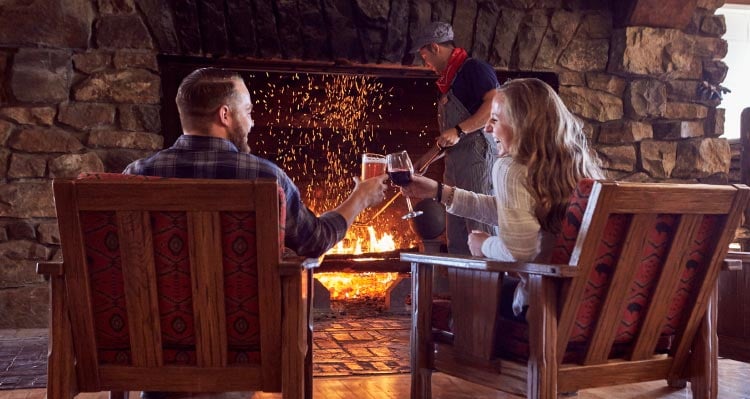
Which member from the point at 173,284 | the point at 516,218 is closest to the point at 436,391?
the point at 516,218

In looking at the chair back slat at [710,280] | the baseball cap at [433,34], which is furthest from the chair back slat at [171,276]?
the baseball cap at [433,34]

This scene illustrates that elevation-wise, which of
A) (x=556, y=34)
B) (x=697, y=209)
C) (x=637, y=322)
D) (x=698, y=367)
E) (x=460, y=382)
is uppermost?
(x=556, y=34)

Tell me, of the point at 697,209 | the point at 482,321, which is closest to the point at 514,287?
the point at 482,321

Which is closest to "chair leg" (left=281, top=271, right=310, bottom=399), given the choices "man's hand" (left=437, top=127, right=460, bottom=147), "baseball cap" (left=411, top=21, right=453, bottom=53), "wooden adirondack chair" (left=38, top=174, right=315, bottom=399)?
"wooden adirondack chair" (left=38, top=174, right=315, bottom=399)

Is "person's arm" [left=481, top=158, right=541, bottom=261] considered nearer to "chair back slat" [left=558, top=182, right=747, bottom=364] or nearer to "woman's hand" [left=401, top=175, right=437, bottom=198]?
"chair back slat" [left=558, top=182, right=747, bottom=364]

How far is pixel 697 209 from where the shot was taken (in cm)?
207

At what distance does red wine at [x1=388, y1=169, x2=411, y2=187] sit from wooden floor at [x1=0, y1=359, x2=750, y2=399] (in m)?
0.76

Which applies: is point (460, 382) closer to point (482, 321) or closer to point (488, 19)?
point (482, 321)

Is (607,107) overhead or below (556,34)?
below

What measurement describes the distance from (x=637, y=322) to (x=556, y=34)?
2867 millimetres

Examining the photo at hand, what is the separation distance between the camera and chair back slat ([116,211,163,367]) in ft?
6.05

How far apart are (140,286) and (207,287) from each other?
0.16m

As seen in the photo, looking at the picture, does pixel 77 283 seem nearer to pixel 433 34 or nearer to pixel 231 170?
pixel 231 170

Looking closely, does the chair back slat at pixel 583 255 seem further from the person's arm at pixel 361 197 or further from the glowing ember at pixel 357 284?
the glowing ember at pixel 357 284
